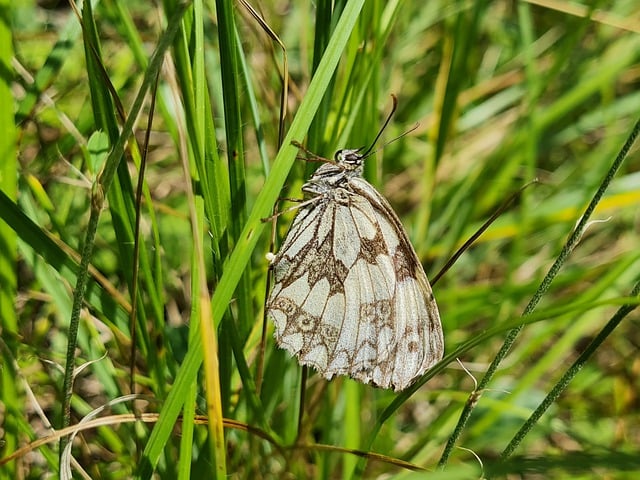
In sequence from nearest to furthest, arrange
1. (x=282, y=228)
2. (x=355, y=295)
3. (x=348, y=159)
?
(x=348, y=159), (x=355, y=295), (x=282, y=228)

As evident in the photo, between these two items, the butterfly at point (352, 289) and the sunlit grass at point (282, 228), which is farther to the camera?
the butterfly at point (352, 289)

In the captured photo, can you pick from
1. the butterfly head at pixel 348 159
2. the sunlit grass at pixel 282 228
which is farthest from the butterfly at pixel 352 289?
the sunlit grass at pixel 282 228

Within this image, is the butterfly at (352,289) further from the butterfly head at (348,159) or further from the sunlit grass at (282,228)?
the sunlit grass at (282,228)

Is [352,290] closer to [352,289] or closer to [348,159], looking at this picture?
[352,289]

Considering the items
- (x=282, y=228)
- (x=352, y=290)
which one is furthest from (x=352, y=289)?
(x=282, y=228)

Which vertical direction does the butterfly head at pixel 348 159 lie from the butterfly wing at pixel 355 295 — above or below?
above

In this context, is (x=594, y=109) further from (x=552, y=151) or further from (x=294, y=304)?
(x=294, y=304)

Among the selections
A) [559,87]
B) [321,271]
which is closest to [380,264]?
[321,271]
